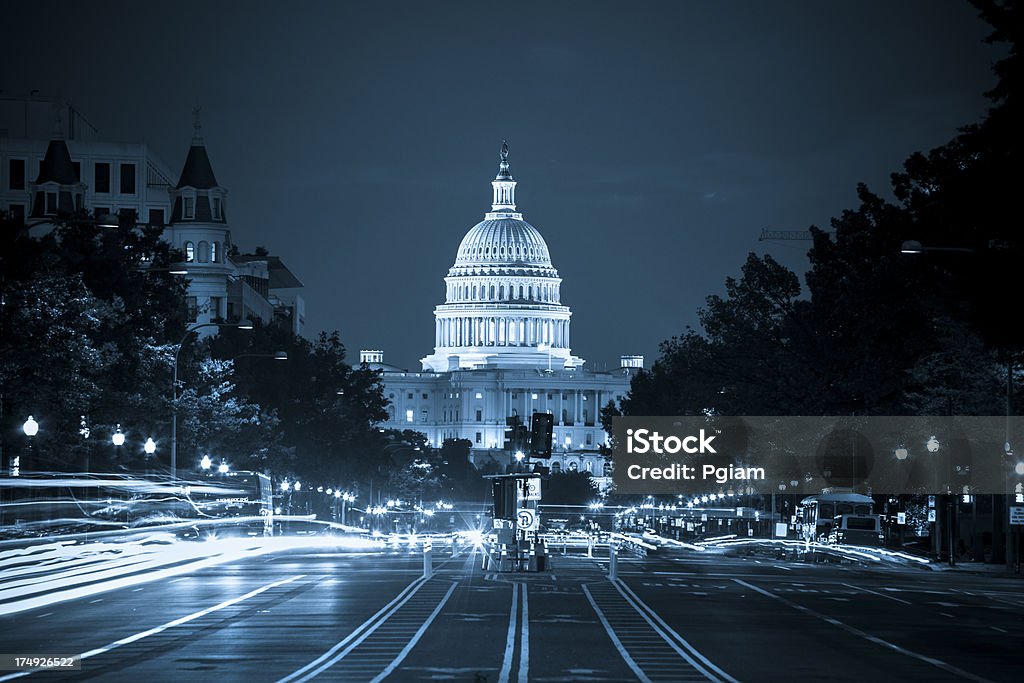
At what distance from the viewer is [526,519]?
60.2m

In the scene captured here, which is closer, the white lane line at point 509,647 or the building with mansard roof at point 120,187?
the white lane line at point 509,647

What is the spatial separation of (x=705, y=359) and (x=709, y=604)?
71.8m

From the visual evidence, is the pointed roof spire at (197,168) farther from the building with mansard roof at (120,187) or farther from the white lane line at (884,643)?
the white lane line at (884,643)

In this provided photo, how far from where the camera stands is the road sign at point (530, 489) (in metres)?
58.7

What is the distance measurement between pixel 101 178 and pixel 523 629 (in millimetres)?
135606

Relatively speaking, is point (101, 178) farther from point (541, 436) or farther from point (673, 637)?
point (673, 637)

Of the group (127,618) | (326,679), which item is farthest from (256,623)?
(326,679)

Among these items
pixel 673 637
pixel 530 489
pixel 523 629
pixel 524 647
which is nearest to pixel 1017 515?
pixel 530 489

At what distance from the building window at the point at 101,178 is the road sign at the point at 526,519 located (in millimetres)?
111264

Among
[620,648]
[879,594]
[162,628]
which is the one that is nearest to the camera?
[620,648]

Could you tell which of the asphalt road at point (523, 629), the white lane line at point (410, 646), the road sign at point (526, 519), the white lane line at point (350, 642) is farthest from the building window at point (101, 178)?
the white lane line at point (410, 646)

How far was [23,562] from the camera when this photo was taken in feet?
164

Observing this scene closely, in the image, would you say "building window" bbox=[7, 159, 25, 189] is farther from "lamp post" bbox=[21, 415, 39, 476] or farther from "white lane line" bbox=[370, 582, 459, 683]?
"white lane line" bbox=[370, 582, 459, 683]

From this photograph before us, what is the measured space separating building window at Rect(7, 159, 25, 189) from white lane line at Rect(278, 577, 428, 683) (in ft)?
400
